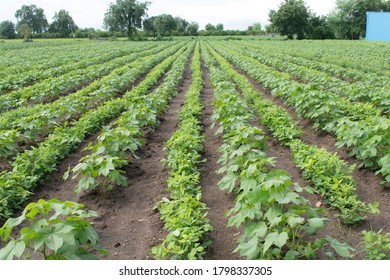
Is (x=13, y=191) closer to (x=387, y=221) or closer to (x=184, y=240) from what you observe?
(x=184, y=240)

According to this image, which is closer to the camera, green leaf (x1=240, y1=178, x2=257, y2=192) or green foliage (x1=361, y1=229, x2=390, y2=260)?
green foliage (x1=361, y1=229, x2=390, y2=260)

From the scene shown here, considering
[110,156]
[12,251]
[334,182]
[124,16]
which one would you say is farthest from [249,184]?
[124,16]

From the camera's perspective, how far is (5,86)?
1300 centimetres

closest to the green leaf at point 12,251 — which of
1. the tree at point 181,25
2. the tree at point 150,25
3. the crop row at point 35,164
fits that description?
the crop row at point 35,164

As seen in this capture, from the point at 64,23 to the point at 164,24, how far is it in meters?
25.9

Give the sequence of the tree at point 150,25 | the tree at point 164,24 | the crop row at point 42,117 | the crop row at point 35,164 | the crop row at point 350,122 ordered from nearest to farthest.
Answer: the crop row at point 35,164 → the crop row at point 350,122 → the crop row at point 42,117 → the tree at point 150,25 → the tree at point 164,24

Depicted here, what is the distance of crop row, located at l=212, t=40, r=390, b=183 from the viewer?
16.5 ft

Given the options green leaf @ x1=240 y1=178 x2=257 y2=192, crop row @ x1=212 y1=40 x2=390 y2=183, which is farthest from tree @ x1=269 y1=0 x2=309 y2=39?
green leaf @ x1=240 y1=178 x2=257 y2=192

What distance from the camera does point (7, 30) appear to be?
8475 cm

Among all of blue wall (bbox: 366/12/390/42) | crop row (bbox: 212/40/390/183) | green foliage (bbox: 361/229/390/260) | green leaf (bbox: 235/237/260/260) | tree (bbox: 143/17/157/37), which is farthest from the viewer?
tree (bbox: 143/17/157/37)

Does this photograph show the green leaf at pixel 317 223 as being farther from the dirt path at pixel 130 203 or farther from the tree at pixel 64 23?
the tree at pixel 64 23

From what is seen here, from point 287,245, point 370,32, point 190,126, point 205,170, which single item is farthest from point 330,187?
point 370,32

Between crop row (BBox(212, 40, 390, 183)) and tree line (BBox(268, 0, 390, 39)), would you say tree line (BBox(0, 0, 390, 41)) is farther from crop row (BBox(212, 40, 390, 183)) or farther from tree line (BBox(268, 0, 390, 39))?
crop row (BBox(212, 40, 390, 183))

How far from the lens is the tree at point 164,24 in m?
85.9
